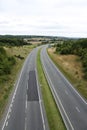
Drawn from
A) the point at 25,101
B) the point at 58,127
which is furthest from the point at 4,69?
the point at 58,127

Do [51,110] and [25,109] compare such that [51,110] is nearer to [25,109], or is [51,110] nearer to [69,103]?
[25,109]

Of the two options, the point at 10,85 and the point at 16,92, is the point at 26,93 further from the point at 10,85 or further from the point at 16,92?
the point at 10,85

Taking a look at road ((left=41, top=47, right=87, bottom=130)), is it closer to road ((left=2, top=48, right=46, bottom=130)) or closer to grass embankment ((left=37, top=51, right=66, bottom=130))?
grass embankment ((left=37, top=51, right=66, bottom=130))

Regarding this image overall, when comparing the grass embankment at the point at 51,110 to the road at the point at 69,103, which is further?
the road at the point at 69,103

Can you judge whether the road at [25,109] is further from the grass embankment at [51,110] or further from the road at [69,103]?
the road at [69,103]

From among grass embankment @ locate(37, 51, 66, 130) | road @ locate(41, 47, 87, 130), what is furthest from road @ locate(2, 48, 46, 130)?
road @ locate(41, 47, 87, 130)

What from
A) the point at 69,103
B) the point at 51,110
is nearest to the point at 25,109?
the point at 51,110

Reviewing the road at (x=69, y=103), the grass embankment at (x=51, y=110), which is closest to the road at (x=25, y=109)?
the grass embankment at (x=51, y=110)
